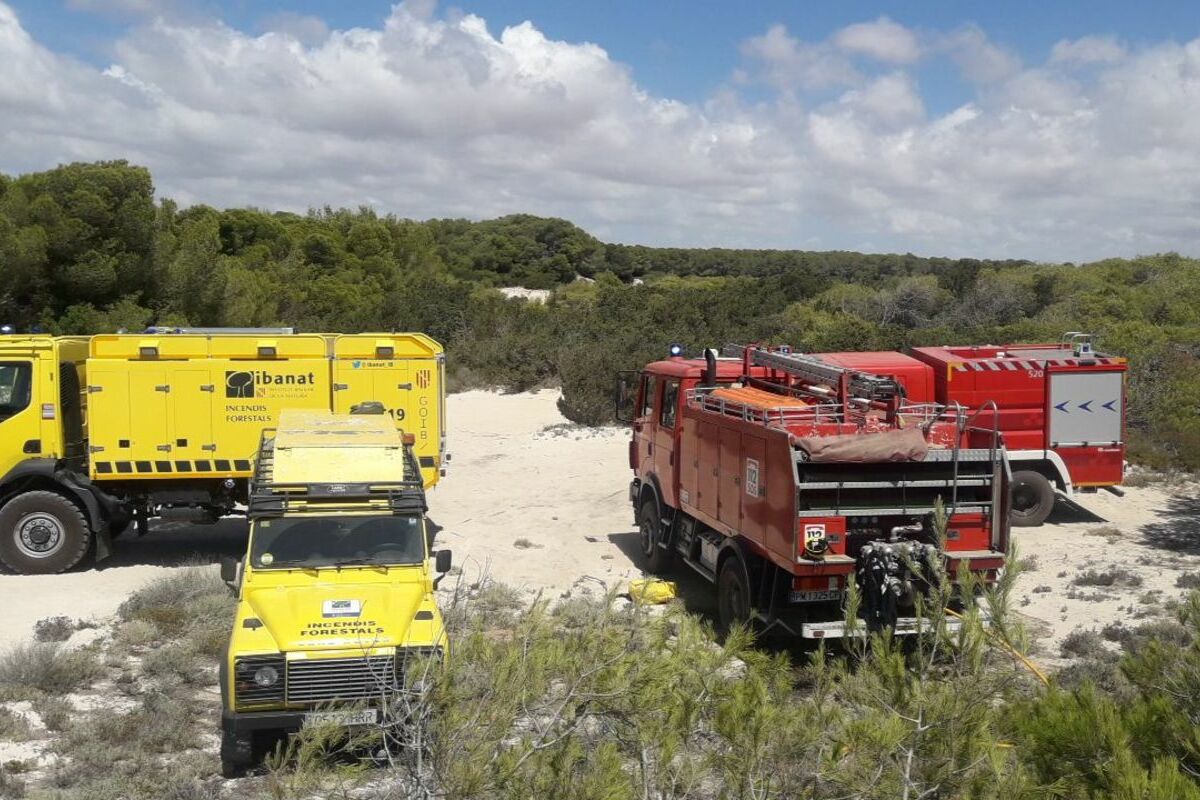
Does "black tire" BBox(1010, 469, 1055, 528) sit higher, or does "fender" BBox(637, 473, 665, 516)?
"fender" BBox(637, 473, 665, 516)

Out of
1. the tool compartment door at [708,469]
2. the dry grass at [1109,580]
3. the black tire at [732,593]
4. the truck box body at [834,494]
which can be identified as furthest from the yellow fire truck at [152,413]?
the dry grass at [1109,580]

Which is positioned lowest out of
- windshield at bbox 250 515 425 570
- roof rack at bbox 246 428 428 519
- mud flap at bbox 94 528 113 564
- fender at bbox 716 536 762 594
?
mud flap at bbox 94 528 113 564

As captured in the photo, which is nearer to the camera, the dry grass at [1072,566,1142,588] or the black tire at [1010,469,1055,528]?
the dry grass at [1072,566,1142,588]

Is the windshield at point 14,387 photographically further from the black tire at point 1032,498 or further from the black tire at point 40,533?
the black tire at point 1032,498

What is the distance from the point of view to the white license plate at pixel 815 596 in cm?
946

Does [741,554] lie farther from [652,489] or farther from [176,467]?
[176,467]

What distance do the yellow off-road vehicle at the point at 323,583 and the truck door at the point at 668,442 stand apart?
3648 mm

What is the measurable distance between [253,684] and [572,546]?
842cm

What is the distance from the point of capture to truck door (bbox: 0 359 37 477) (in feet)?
45.0

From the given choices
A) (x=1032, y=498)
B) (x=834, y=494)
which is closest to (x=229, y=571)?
(x=834, y=494)

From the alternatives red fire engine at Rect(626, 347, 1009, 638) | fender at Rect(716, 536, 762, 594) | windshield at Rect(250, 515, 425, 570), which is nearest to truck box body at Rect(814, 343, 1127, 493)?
red fire engine at Rect(626, 347, 1009, 638)

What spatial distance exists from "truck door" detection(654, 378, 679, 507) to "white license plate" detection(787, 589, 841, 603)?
11.1 feet

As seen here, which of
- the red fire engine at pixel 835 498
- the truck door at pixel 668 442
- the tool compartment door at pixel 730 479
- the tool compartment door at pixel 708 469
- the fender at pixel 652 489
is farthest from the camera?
the fender at pixel 652 489

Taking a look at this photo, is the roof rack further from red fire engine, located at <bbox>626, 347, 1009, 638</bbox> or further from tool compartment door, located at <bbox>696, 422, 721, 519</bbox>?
tool compartment door, located at <bbox>696, 422, 721, 519</bbox>
